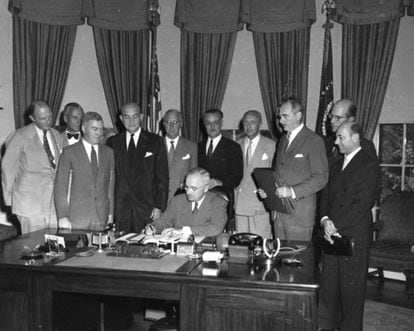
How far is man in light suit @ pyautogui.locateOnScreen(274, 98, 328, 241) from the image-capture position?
414 cm

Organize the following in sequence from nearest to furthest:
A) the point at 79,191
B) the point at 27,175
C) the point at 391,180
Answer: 1. the point at 79,191
2. the point at 27,175
3. the point at 391,180

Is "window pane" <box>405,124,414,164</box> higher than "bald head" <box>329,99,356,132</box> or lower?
lower

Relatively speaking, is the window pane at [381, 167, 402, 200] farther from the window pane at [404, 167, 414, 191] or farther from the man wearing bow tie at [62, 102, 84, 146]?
the man wearing bow tie at [62, 102, 84, 146]

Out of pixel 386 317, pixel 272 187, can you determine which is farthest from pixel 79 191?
pixel 386 317

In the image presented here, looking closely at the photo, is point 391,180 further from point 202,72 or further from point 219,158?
point 202,72

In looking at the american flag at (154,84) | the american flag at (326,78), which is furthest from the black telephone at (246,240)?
the american flag at (154,84)

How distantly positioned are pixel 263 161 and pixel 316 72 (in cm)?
226

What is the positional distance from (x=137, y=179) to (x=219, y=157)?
2.97 ft

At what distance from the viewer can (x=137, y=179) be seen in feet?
15.9

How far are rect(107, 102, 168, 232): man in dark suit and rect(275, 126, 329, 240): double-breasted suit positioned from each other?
48.5 inches

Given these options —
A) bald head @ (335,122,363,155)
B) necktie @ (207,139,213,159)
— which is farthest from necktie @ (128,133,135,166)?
bald head @ (335,122,363,155)

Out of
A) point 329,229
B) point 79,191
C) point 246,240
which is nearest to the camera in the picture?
point 246,240

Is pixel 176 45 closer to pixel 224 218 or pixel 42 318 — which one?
pixel 224 218

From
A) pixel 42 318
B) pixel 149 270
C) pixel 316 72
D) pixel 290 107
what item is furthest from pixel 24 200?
pixel 316 72
